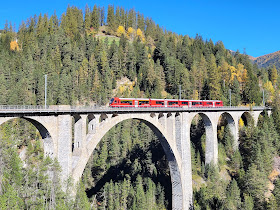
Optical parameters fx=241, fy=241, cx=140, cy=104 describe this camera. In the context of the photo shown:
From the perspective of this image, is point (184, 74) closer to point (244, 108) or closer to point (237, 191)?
point (244, 108)

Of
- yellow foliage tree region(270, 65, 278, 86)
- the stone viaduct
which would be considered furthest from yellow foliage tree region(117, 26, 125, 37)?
the stone viaduct

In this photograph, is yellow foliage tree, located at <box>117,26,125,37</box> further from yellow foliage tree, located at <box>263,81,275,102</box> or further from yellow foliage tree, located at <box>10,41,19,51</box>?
yellow foliage tree, located at <box>263,81,275,102</box>

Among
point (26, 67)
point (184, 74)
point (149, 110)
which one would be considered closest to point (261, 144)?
point (149, 110)

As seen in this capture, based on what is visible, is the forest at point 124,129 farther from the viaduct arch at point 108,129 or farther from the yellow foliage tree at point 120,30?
the yellow foliage tree at point 120,30

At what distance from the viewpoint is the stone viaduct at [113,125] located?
2245 cm

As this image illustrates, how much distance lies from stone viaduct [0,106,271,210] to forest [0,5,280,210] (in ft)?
6.12

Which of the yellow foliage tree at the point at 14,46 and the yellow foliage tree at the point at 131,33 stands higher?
the yellow foliage tree at the point at 131,33

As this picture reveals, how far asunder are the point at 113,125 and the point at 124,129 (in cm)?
3326

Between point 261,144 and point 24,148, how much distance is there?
50.3 metres

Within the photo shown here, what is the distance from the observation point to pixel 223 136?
53094mm

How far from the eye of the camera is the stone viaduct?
22.4 metres

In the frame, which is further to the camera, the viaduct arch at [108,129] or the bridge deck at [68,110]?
the viaduct arch at [108,129]

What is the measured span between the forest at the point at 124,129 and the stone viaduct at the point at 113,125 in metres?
1.87

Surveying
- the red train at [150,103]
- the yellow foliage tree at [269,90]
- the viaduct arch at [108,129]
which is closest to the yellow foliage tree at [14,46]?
the red train at [150,103]
